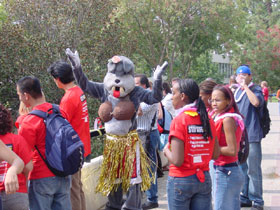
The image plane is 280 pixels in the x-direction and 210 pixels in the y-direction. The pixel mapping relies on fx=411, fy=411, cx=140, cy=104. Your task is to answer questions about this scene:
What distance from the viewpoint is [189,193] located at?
338 cm

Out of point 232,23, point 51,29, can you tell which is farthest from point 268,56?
point 51,29

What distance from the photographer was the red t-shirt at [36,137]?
3.34m

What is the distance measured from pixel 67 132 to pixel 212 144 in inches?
48.4

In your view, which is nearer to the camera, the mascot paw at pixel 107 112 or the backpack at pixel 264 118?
the mascot paw at pixel 107 112

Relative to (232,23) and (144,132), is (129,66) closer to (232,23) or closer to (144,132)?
(144,132)

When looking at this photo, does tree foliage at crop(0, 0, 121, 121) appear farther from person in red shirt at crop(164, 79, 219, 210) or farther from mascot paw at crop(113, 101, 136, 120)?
person in red shirt at crop(164, 79, 219, 210)

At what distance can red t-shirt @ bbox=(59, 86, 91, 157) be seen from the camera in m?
4.57

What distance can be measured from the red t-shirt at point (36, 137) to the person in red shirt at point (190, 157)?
40.6 inches

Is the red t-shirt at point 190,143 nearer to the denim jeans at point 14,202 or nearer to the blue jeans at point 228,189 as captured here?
the blue jeans at point 228,189

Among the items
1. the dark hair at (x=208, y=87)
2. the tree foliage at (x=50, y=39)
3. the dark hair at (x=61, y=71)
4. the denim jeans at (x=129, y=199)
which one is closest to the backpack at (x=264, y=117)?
the dark hair at (x=208, y=87)

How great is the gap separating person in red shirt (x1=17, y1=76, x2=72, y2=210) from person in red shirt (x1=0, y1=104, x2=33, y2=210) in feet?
0.27

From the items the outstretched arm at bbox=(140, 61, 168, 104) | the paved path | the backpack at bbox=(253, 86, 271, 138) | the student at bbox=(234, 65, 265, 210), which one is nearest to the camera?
the outstretched arm at bbox=(140, 61, 168, 104)

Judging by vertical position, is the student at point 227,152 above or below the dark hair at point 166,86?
below

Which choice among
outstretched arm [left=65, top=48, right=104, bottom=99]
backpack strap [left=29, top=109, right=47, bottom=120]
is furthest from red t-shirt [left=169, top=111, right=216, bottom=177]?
outstretched arm [left=65, top=48, right=104, bottom=99]
